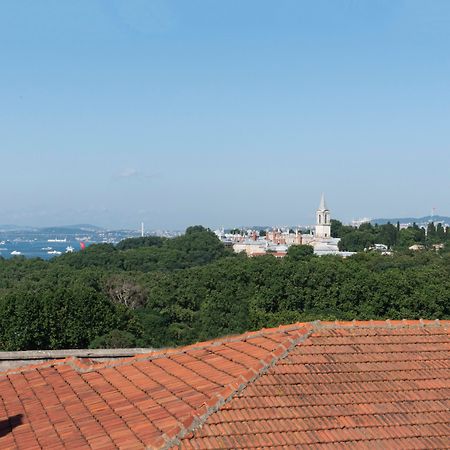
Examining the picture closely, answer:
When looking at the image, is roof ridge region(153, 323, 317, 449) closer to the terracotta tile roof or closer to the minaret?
the terracotta tile roof

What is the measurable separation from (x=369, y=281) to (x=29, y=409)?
29.5 m

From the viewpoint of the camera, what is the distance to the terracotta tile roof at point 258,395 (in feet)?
21.5

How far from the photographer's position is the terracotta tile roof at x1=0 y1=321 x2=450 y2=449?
6.56m

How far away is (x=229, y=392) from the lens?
7.09 metres

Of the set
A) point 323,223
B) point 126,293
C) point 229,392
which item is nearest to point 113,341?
point 229,392

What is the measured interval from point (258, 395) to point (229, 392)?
374mm

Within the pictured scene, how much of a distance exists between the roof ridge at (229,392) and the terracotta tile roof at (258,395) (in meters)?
0.01

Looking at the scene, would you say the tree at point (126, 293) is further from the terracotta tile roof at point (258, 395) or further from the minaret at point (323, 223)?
the minaret at point (323, 223)

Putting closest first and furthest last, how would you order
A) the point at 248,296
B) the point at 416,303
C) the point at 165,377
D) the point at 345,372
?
the point at 345,372, the point at 165,377, the point at 416,303, the point at 248,296

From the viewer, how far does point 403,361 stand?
27.0 feet

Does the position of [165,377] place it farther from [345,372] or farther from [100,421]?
[345,372]

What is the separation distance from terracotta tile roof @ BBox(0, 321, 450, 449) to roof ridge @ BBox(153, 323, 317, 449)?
0.05 feet

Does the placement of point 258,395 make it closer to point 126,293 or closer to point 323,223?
point 126,293

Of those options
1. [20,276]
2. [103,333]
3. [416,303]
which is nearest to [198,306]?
[103,333]
